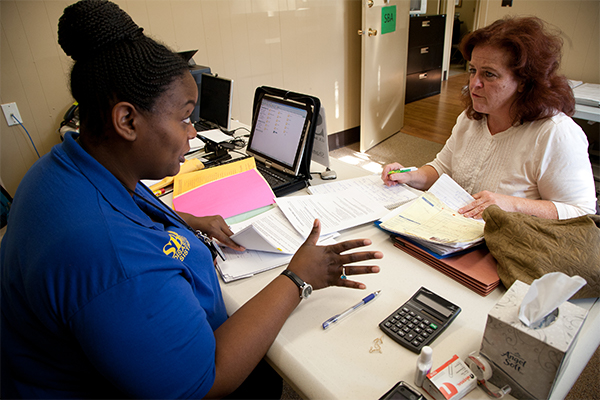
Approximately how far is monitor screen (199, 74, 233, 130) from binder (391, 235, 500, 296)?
1.43 metres

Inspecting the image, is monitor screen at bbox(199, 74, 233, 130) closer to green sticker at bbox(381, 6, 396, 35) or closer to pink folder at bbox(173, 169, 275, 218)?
pink folder at bbox(173, 169, 275, 218)

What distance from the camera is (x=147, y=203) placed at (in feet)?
2.70

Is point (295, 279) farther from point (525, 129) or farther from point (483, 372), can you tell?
point (525, 129)

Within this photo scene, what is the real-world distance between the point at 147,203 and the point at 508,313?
0.76m

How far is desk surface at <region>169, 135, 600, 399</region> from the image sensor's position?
68 centimetres

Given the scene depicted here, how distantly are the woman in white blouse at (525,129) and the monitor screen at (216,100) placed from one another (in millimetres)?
1103

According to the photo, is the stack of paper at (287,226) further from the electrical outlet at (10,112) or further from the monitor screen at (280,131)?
the electrical outlet at (10,112)

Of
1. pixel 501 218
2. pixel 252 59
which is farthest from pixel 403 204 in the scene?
pixel 252 59

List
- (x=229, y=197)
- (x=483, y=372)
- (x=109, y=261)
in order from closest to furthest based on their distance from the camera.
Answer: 1. (x=109, y=261)
2. (x=483, y=372)
3. (x=229, y=197)

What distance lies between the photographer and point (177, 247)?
740mm

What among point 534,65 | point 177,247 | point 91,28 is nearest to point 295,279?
point 177,247

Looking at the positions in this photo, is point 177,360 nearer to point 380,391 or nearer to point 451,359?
point 380,391

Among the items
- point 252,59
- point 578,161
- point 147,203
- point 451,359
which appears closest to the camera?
point 451,359

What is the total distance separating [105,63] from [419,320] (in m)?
0.79
